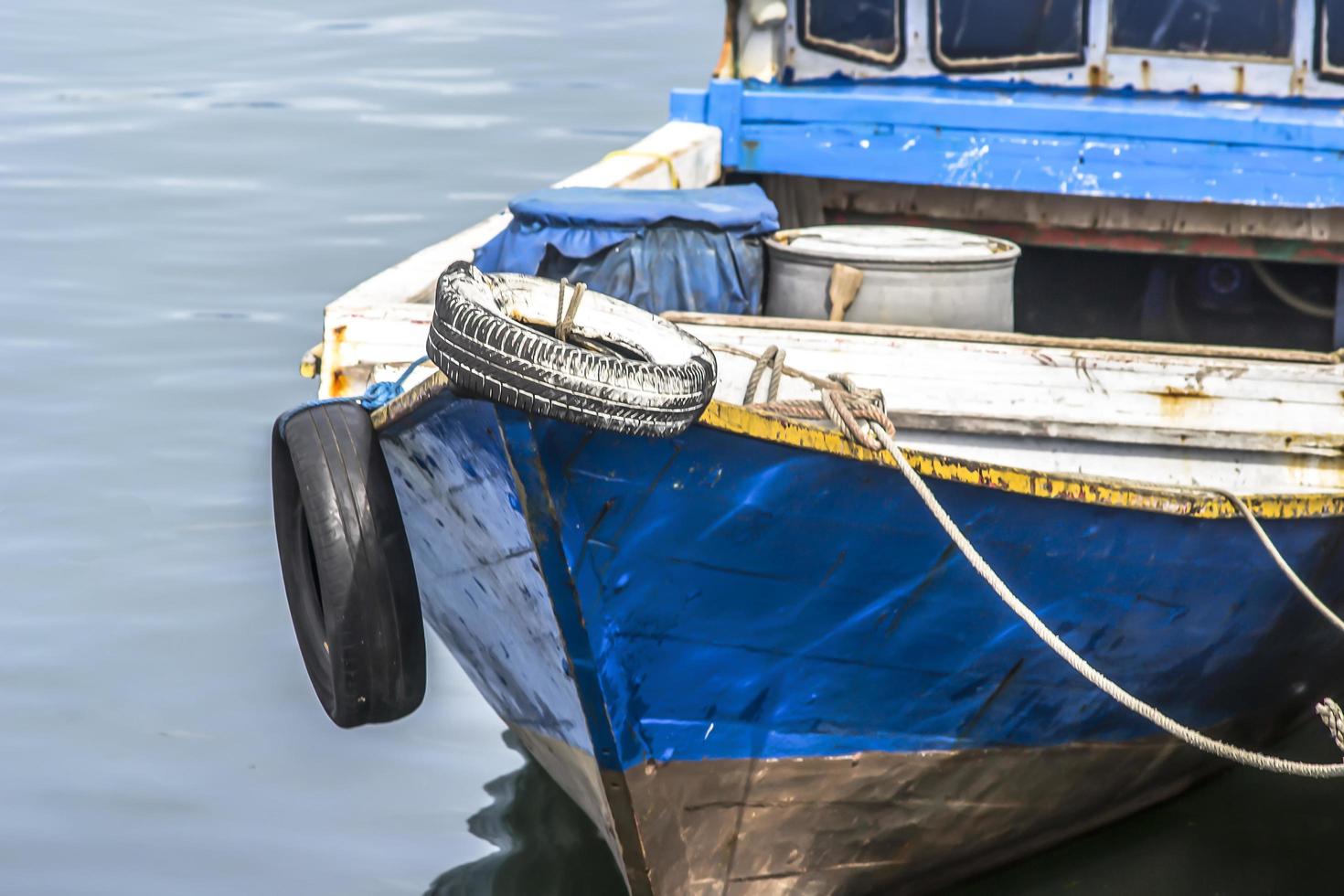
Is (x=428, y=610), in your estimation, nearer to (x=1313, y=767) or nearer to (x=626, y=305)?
(x=626, y=305)

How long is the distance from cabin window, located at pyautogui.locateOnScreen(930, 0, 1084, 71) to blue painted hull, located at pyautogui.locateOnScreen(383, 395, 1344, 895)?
2813mm

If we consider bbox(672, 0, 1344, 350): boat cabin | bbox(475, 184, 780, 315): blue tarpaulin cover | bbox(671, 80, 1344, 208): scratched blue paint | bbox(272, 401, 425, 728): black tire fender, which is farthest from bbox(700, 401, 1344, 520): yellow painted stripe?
bbox(672, 0, 1344, 350): boat cabin

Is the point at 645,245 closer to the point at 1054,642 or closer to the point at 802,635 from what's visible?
the point at 802,635

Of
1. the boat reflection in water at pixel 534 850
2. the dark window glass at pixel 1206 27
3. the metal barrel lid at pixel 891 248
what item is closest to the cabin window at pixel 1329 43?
the dark window glass at pixel 1206 27

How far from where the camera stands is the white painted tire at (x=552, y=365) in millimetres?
3488

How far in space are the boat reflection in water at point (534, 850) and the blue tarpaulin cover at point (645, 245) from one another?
1704 mm

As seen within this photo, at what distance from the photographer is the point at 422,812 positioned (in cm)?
594

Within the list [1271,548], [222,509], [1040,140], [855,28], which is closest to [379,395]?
[1271,548]

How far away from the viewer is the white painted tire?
3488mm

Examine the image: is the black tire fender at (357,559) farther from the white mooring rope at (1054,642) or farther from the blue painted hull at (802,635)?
the white mooring rope at (1054,642)

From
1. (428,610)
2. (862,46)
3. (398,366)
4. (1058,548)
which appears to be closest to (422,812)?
(428,610)

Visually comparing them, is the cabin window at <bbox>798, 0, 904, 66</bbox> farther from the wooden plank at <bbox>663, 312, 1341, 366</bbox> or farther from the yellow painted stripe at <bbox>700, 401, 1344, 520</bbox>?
the yellow painted stripe at <bbox>700, 401, 1344, 520</bbox>

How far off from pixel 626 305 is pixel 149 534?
202 inches

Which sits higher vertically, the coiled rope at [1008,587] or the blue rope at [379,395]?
the blue rope at [379,395]
